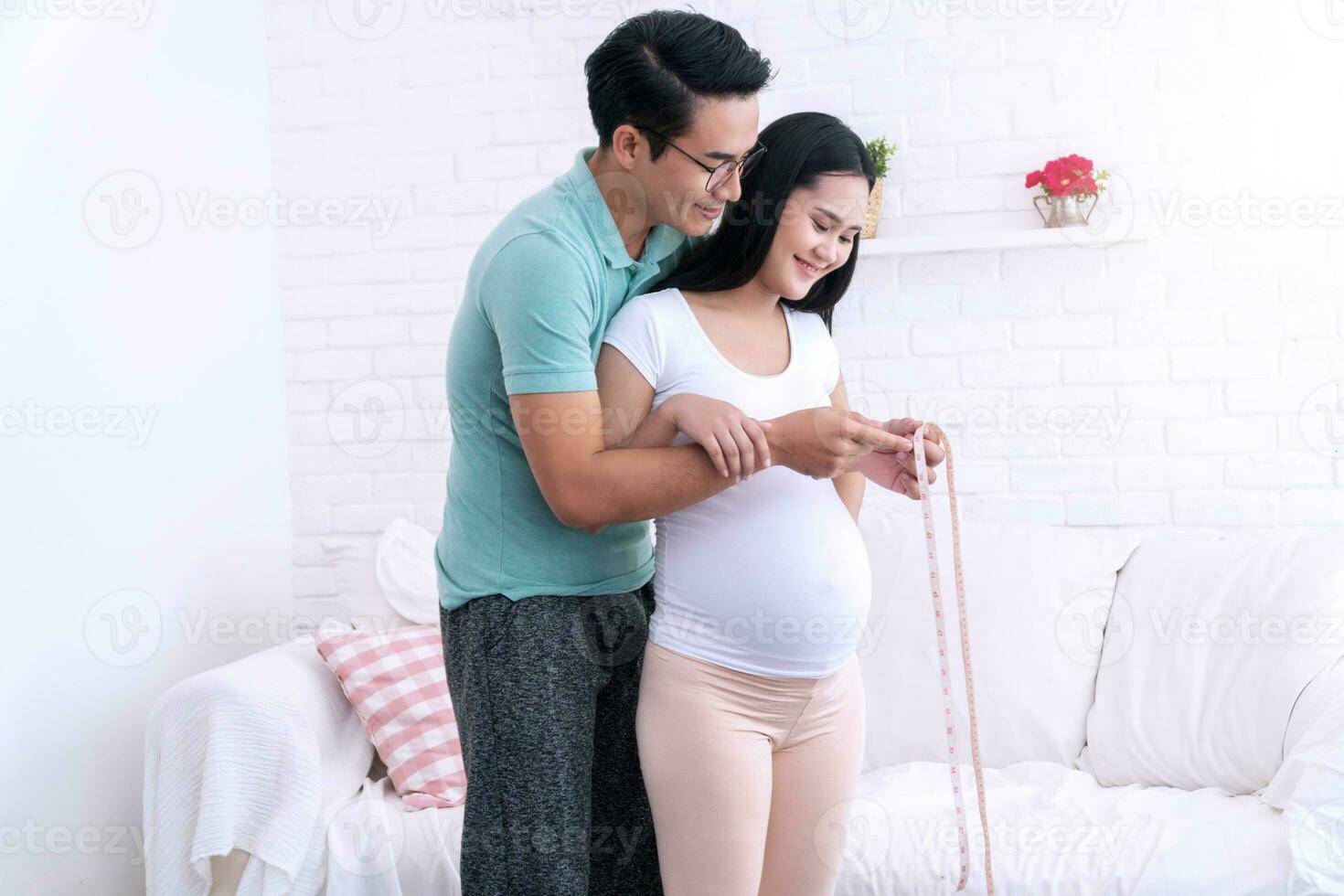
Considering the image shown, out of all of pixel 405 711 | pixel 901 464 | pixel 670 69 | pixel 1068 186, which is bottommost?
pixel 405 711

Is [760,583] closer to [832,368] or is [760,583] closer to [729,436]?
[729,436]

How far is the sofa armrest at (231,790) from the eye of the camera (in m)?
2.12

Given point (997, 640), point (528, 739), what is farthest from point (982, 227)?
point (528, 739)

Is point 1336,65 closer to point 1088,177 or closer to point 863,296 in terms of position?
point 1088,177

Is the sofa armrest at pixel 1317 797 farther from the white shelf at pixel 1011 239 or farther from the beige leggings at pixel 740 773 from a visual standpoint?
the white shelf at pixel 1011 239

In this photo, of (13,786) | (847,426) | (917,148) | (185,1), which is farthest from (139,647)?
(917,148)

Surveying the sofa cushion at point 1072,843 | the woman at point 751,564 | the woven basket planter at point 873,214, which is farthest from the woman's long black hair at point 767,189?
the woven basket planter at point 873,214

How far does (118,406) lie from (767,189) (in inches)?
60.9

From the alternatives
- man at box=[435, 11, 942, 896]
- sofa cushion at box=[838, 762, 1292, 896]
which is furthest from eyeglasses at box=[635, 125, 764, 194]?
sofa cushion at box=[838, 762, 1292, 896]

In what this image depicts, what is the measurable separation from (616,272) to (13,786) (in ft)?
4.94

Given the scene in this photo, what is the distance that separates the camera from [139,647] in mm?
2443

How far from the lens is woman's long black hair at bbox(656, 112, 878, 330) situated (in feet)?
4.94

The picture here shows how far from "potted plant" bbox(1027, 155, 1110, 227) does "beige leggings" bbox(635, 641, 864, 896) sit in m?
1.63

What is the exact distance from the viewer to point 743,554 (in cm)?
139
